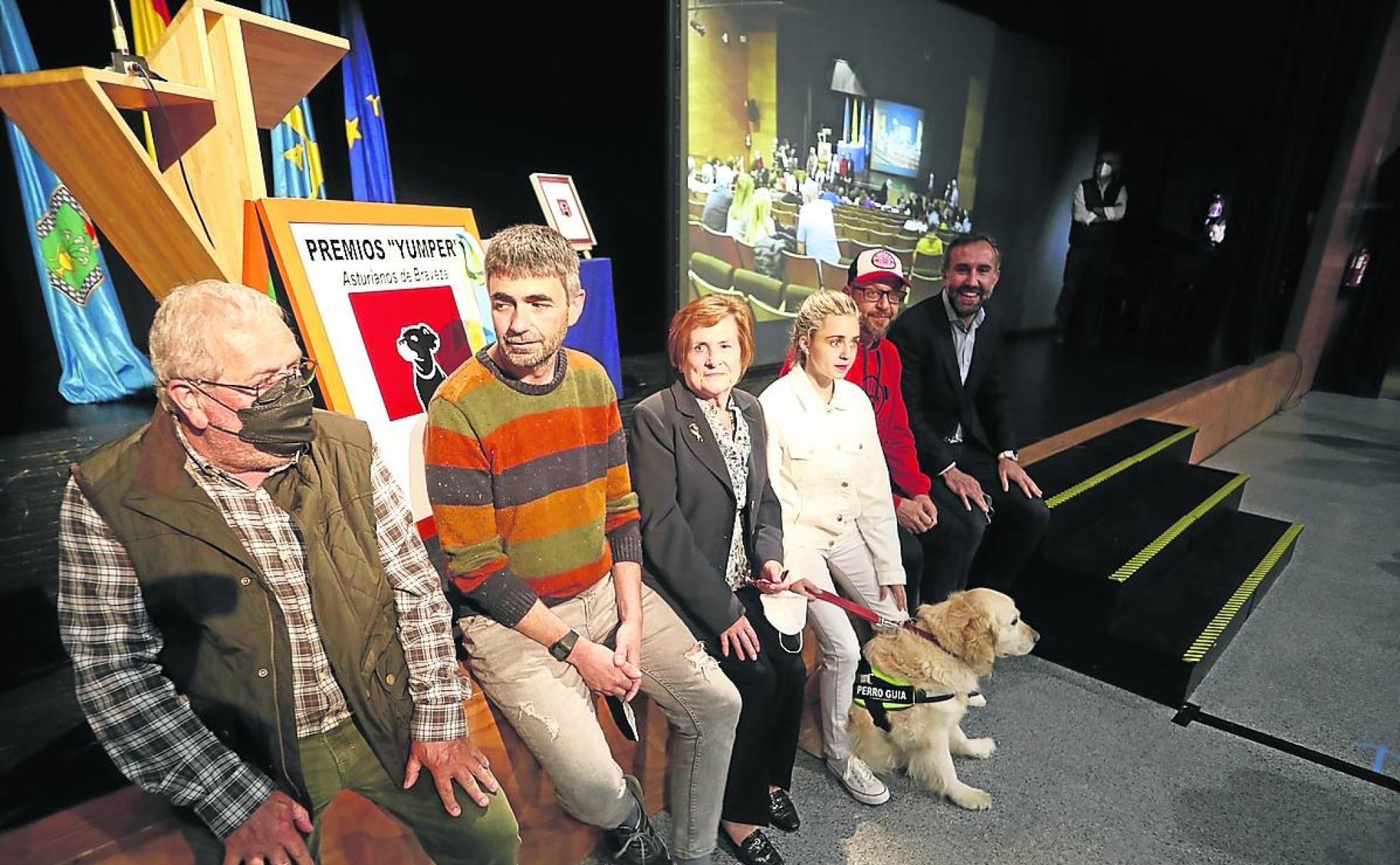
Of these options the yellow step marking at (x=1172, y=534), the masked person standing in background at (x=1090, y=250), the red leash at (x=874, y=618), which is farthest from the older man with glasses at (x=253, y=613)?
the masked person standing in background at (x=1090, y=250)

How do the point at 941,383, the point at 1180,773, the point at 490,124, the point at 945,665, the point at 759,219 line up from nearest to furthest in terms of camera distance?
the point at 945,665 < the point at 1180,773 < the point at 941,383 < the point at 490,124 < the point at 759,219

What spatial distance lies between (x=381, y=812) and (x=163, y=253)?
143 cm

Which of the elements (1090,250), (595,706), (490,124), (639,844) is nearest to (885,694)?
(639,844)

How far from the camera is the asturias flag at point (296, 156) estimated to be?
4.52 meters

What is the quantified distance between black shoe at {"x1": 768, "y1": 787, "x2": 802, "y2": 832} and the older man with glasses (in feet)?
3.14

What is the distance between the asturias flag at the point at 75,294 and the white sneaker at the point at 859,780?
460 cm

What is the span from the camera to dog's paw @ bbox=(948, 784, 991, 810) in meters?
2.20

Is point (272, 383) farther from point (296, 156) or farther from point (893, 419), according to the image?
point (296, 156)

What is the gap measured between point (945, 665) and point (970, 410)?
1.37 meters

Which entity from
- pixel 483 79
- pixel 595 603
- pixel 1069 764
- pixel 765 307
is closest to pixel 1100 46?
pixel 765 307

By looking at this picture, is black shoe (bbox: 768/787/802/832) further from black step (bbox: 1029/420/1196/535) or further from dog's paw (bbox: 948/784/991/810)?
black step (bbox: 1029/420/1196/535)

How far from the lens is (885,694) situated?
2.24 m

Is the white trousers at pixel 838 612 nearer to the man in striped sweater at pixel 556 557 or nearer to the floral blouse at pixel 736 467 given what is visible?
the floral blouse at pixel 736 467

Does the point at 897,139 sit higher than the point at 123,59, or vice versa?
the point at 897,139
